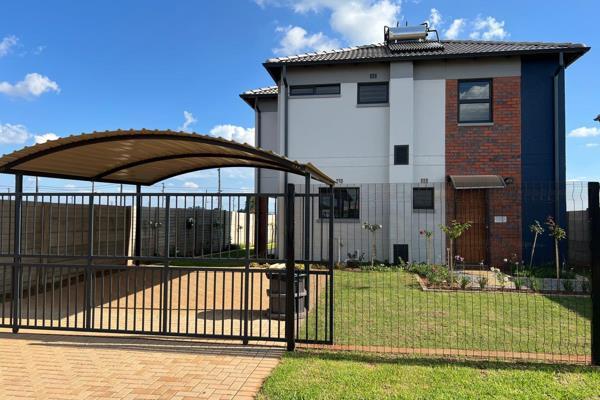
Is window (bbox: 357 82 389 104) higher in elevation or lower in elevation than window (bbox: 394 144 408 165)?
higher

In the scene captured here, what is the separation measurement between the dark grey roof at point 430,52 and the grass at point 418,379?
10.5m

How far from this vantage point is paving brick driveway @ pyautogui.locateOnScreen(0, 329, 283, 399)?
3.97 metres

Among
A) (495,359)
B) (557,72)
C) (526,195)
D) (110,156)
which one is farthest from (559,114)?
Result: (110,156)

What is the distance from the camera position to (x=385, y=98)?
1360 cm

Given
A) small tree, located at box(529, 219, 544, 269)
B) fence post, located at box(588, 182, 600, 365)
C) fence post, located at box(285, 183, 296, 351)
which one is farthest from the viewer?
small tree, located at box(529, 219, 544, 269)

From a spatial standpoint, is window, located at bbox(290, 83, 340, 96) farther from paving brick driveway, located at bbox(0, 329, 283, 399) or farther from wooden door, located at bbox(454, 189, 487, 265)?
paving brick driveway, located at bbox(0, 329, 283, 399)

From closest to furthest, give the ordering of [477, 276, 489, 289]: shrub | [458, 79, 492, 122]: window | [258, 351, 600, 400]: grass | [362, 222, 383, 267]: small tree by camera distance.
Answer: [258, 351, 600, 400]: grass
[477, 276, 489, 289]: shrub
[362, 222, 383, 267]: small tree
[458, 79, 492, 122]: window

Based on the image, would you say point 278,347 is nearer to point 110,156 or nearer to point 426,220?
point 110,156

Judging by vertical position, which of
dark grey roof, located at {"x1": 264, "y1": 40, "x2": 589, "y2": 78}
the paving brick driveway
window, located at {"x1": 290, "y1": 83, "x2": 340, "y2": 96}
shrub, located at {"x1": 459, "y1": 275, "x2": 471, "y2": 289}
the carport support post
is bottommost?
the paving brick driveway

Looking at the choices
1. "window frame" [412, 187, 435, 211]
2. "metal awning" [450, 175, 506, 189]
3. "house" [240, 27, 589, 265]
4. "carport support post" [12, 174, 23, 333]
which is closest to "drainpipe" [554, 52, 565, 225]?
"house" [240, 27, 589, 265]

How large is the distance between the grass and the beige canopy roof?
2894 mm

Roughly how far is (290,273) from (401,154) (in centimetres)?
885

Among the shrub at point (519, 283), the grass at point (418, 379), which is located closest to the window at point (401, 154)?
the shrub at point (519, 283)

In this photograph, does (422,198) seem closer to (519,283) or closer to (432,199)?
(432,199)
